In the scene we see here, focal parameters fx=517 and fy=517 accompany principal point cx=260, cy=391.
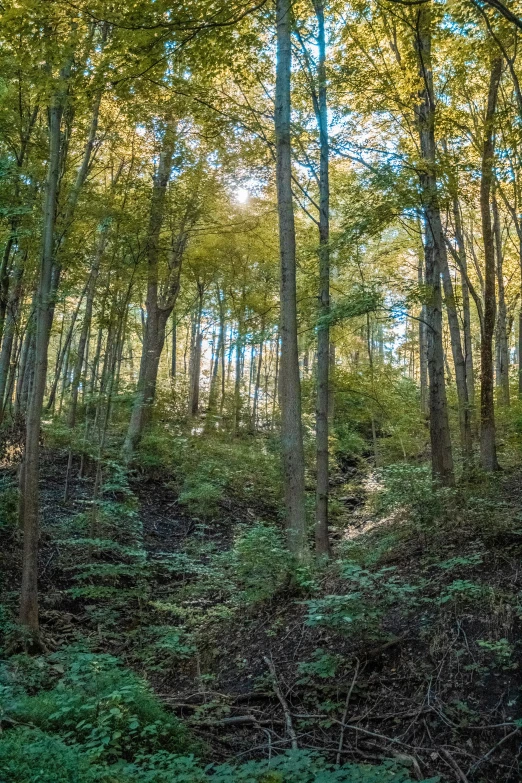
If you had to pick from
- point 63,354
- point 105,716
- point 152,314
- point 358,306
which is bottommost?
point 105,716

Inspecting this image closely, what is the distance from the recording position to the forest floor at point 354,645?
389 centimetres

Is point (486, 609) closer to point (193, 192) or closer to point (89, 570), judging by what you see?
point (89, 570)

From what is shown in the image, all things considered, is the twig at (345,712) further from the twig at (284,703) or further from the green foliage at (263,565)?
the green foliage at (263,565)

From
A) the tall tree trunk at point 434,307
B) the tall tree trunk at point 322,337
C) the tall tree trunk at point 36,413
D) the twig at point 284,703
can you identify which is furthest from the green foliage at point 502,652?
the tall tree trunk at point 36,413

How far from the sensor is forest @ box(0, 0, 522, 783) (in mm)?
4051

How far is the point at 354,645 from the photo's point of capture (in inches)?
196

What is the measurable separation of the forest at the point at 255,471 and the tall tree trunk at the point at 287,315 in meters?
0.04

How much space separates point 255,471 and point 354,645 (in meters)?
9.82

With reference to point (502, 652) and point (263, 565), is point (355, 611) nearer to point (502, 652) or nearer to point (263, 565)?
point (502, 652)

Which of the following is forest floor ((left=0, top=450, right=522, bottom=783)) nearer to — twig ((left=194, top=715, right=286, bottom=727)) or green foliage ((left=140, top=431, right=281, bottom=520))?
twig ((left=194, top=715, right=286, bottom=727))

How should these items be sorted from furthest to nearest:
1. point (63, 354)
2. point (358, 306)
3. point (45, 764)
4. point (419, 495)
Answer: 1. point (63, 354)
2. point (358, 306)
3. point (419, 495)
4. point (45, 764)

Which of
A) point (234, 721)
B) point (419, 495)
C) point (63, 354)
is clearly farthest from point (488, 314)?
point (63, 354)

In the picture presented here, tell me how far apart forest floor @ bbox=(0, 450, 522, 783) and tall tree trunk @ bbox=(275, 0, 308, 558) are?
4.14 ft

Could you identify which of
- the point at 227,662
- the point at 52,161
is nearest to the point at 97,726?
the point at 227,662
